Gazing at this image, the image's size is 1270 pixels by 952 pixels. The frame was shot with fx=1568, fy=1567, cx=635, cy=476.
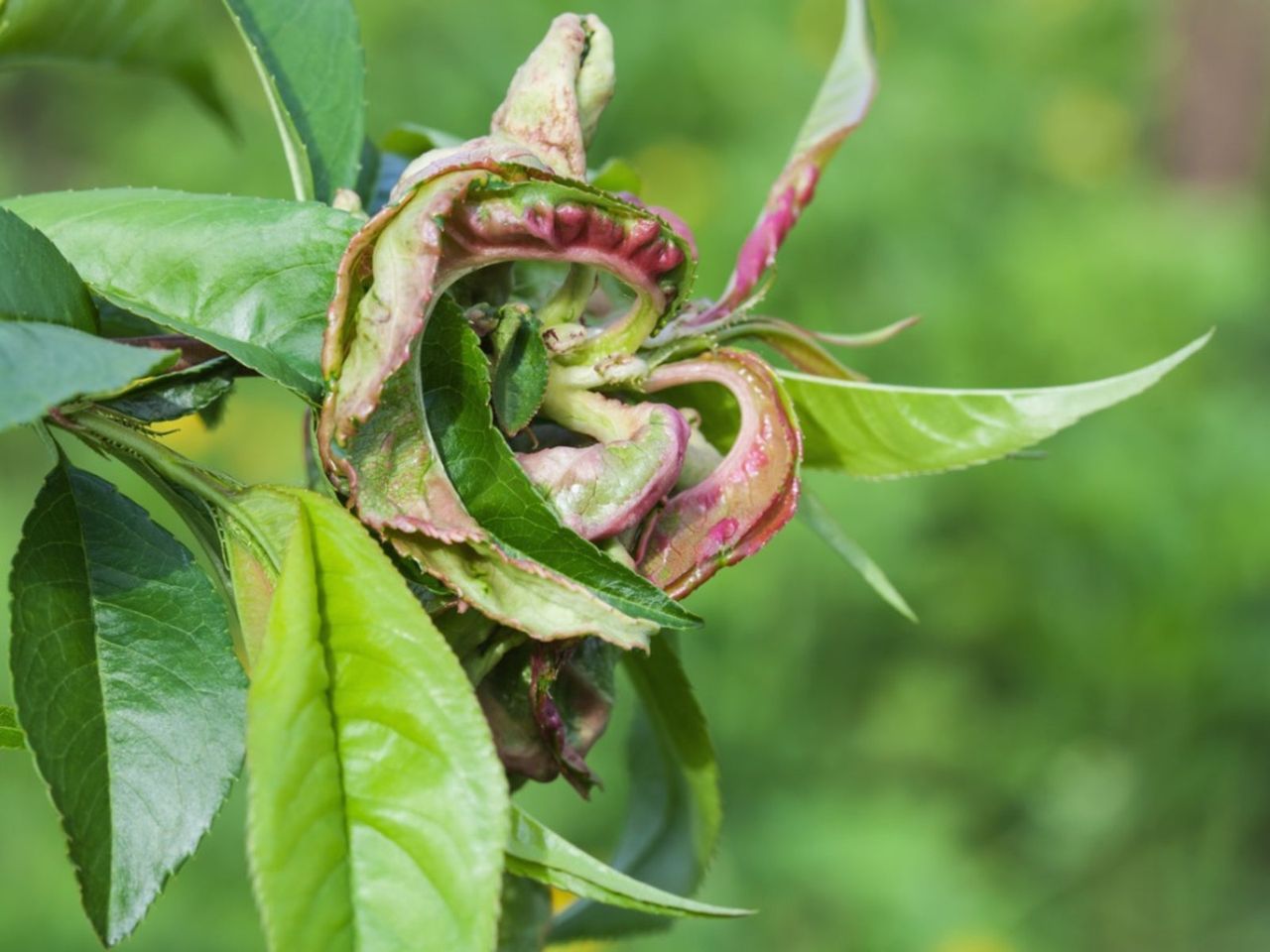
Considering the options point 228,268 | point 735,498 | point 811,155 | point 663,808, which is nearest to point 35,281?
point 228,268

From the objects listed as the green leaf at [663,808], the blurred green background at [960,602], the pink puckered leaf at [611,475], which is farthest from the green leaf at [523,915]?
the blurred green background at [960,602]

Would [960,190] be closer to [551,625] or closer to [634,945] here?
[634,945]

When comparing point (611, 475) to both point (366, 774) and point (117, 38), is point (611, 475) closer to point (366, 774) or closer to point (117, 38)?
point (366, 774)

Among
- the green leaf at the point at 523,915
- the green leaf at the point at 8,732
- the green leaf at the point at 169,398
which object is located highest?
the green leaf at the point at 169,398

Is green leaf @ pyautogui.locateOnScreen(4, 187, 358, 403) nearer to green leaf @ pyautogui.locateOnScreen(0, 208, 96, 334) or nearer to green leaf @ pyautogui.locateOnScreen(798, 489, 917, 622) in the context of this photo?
green leaf @ pyautogui.locateOnScreen(0, 208, 96, 334)

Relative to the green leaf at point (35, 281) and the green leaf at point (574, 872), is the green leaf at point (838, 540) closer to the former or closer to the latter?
the green leaf at point (574, 872)

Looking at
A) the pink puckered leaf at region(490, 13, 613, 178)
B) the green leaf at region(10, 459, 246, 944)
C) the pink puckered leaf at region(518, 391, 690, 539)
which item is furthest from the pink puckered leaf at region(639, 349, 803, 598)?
the green leaf at region(10, 459, 246, 944)

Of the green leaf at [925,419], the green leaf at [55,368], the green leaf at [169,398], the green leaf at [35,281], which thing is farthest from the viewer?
the green leaf at [925,419]
